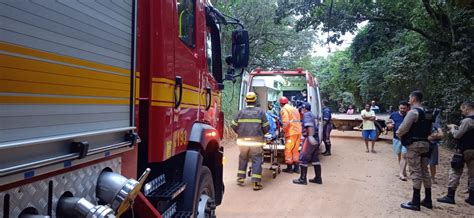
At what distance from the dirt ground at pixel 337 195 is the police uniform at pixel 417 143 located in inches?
18.1

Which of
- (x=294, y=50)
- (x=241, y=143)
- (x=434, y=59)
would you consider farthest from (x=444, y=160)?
(x=294, y=50)

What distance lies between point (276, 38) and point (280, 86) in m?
8.46

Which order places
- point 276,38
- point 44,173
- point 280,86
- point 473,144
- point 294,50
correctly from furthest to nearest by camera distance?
1. point 294,50
2. point 276,38
3. point 280,86
4. point 473,144
5. point 44,173

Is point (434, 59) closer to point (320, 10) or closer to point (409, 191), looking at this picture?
point (320, 10)

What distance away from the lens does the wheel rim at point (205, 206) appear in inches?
134

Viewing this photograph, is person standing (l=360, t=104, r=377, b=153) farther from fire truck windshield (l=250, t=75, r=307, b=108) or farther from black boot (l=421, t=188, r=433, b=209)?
black boot (l=421, t=188, r=433, b=209)

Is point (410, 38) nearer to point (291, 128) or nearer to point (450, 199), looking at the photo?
point (291, 128)

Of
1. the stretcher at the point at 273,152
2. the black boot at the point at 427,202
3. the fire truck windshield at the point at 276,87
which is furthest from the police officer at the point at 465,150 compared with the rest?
the fire truck windshield at the point at 276,87

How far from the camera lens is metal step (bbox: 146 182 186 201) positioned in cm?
275

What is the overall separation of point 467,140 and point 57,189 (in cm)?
645

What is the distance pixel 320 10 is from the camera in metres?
12.5

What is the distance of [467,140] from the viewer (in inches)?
244

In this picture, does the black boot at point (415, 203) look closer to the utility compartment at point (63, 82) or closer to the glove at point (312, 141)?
the glove at point (312, 141)

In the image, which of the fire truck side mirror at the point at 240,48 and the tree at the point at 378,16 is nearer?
the fire truck side mirror at the point at 240,48
